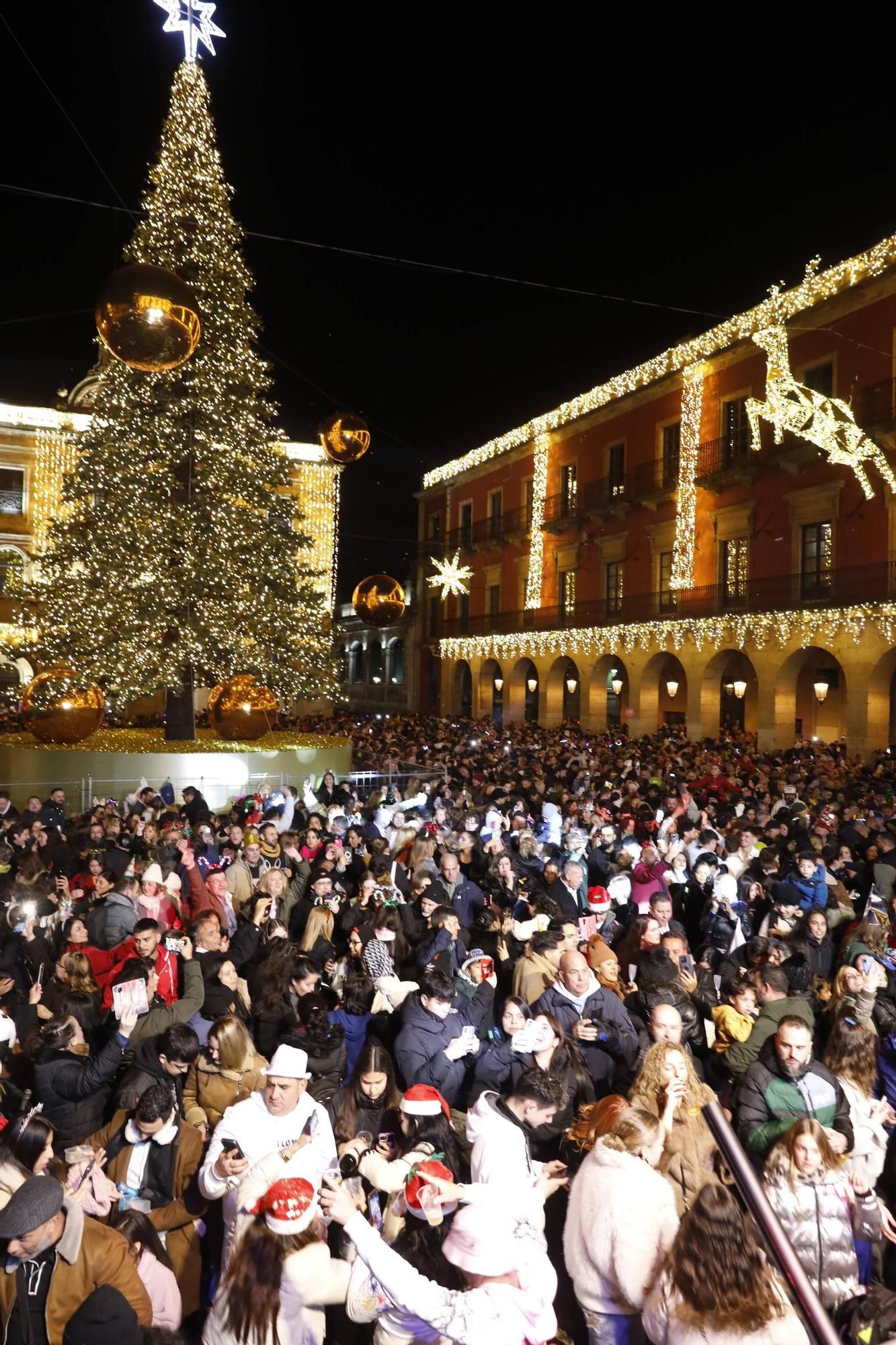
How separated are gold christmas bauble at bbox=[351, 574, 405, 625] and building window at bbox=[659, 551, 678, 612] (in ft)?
45.2

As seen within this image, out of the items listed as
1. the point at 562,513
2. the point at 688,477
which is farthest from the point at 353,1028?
the point at 562,513

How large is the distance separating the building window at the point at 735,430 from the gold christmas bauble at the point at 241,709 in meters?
15.6

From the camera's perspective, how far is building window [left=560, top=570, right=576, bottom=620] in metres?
33.1

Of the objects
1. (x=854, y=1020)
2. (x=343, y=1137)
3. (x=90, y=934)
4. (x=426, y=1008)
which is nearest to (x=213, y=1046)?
(x=343, y=1137)

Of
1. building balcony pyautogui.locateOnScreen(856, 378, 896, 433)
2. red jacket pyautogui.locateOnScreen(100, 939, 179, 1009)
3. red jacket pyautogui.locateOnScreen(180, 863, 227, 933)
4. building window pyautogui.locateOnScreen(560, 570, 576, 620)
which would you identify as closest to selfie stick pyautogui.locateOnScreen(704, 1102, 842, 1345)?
red jacket pyautogui.locateOnScreen(100, 939, 179, 1009)

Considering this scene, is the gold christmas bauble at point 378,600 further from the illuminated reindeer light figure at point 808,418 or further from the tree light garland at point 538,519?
the tree light garland at point 538,519

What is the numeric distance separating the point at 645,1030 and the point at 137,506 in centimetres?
1359

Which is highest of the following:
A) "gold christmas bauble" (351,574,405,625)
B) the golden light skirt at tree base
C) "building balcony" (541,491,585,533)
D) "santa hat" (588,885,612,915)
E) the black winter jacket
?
"building balcony" (541,491,585,533)

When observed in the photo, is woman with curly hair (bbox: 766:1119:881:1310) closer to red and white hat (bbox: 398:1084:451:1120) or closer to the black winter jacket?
red and white hat (bbox: 398:1084:451:1120)

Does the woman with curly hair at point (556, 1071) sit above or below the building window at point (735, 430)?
below

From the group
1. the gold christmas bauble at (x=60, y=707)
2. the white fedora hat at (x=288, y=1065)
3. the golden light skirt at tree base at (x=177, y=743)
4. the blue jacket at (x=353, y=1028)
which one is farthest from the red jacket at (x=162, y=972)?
the golden light skirt at tree base at (x=177, y=743)

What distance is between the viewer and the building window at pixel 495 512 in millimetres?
37062

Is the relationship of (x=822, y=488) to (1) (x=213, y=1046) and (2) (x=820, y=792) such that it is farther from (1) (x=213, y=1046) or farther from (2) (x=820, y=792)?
(1) (x=213, y=1046)

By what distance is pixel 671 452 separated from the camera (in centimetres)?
2803
